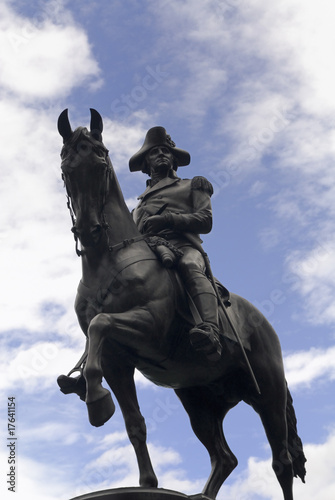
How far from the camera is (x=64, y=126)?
10.1m

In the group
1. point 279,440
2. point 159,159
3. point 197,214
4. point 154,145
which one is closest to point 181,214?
point 197,214

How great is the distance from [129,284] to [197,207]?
6.59ft

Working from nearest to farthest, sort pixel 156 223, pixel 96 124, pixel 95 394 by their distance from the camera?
pixel 95 394 → pixel 96 124 → pixel 156 223

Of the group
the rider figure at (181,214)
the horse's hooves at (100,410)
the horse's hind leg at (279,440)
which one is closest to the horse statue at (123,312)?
the horse's hooves at (100,410)

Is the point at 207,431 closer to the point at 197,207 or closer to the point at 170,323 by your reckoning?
the point at 170,323

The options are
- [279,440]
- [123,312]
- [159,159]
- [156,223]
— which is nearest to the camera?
[123,312]

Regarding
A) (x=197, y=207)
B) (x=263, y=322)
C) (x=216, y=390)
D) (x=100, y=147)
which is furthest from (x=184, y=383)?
(x=100, y=147)

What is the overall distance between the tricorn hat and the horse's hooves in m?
4.22

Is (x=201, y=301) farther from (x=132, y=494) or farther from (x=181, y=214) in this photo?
(x=132, y=494)

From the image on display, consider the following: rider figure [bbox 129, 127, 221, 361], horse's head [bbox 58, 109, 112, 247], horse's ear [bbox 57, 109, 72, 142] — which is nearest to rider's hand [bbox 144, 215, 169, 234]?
rider figure [bbox 129, 127, 221, 361]

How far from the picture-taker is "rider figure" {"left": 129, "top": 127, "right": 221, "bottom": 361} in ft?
32.9

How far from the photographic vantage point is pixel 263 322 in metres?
11.6

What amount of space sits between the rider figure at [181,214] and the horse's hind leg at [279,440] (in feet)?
6.01

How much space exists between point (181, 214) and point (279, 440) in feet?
11.1
